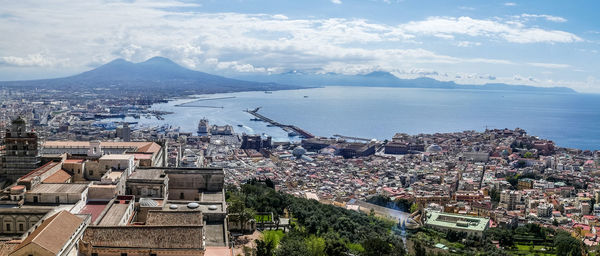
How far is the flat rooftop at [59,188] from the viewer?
1814 centimetres

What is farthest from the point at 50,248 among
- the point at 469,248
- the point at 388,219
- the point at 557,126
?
the point at 557,126

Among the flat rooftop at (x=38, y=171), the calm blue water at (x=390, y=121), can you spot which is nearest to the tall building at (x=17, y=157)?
the flat rooftop at (x=38, y=171)

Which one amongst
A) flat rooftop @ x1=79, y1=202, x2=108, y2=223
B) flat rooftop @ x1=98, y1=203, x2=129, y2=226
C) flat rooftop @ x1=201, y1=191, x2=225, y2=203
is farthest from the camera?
flat rooftop @ x1=201, y1=191, x2=225, y2=203

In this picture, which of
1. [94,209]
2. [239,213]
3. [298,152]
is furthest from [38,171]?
[298,152]

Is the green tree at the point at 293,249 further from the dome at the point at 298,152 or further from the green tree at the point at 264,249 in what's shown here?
the dome at the point at 298,152

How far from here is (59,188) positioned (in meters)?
18.4

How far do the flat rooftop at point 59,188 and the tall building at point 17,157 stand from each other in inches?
142

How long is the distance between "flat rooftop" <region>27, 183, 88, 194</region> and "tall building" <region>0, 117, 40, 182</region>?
11.8 feet

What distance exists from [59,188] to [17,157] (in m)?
4.74

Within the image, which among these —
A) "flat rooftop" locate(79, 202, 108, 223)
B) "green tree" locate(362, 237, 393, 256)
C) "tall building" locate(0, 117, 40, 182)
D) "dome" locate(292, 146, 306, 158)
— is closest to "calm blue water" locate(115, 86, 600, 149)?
"dome" locate(292, 146, 306, 158)

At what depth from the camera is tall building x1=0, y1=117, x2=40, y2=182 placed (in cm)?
2167

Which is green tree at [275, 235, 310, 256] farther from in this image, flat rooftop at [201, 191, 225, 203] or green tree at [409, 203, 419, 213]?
green tree at [409, 203, 419, 213]

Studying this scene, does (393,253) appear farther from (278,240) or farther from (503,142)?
(503,142)

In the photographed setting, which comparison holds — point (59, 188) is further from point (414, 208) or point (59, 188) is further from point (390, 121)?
point (390, 121)
